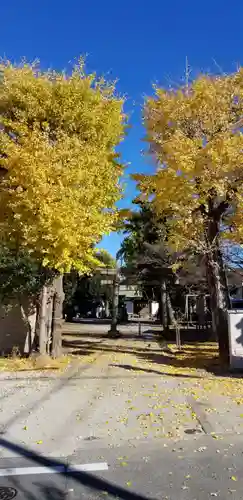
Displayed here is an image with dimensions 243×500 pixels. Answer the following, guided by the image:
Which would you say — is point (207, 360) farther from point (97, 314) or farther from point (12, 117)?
point (97, 314)

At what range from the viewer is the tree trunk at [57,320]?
45.7 feet

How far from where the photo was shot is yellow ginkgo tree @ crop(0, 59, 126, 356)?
12.1 metres

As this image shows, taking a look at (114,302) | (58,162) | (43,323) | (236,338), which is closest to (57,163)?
(58,162)

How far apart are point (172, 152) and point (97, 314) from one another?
183 ft

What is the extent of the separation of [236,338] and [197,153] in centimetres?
560

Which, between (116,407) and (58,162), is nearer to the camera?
(116,407)

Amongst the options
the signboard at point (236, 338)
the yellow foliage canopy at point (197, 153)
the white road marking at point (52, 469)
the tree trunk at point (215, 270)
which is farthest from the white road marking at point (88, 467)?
the yellow foliage canopy at point (197, 153)

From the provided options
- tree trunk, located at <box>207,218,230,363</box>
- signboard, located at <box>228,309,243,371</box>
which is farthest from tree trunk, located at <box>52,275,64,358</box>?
signboard, located at <box>228,309,243,371</box>

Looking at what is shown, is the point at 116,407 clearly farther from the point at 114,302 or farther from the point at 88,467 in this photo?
the point at 114,302

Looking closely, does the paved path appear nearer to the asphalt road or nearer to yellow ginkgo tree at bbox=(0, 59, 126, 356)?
the asphalt road

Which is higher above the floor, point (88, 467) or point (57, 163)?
point (57, 163)

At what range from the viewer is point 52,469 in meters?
4.98

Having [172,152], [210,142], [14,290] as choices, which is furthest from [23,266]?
[210,142]

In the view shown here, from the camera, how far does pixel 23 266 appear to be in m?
12.8
